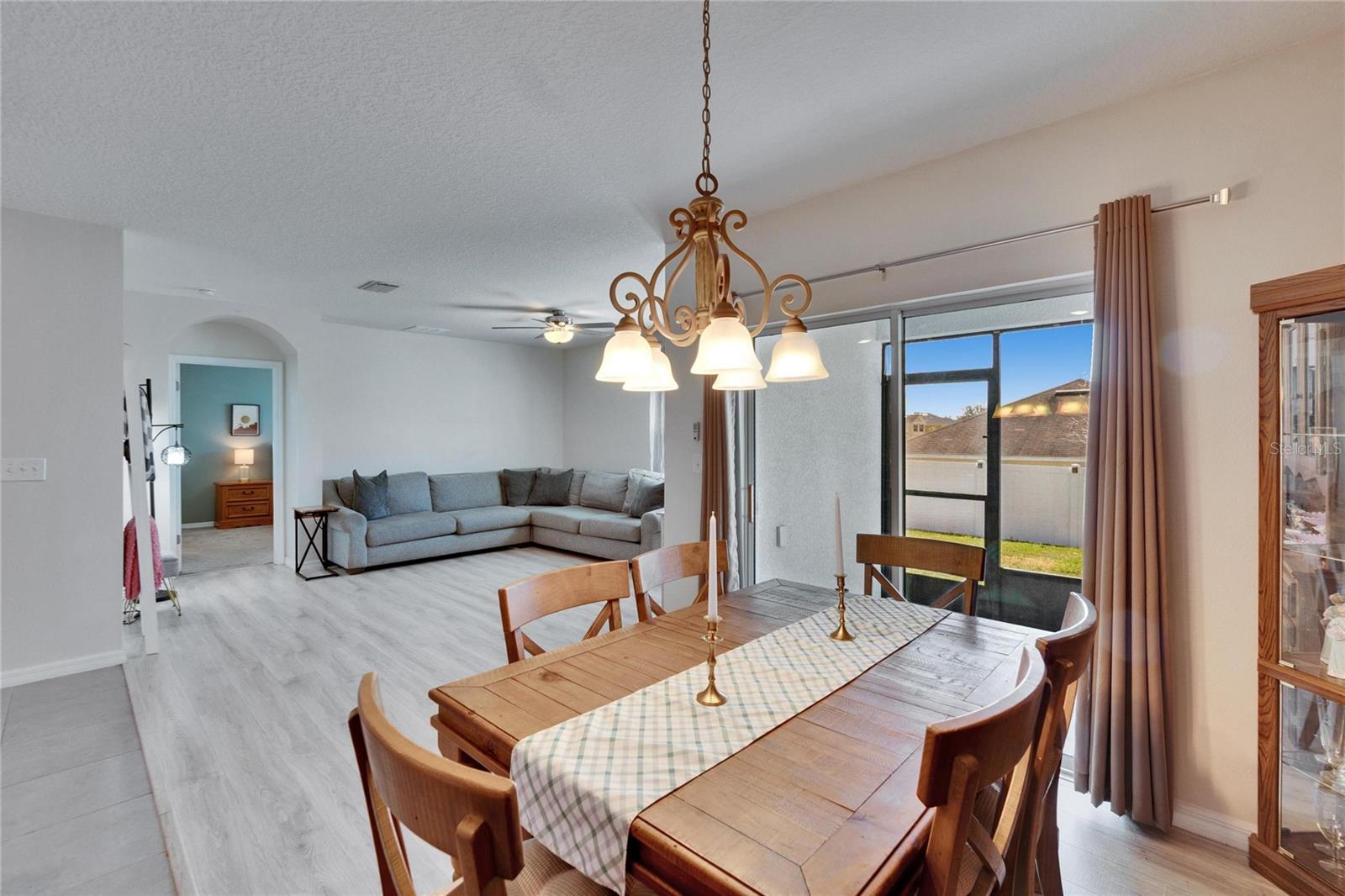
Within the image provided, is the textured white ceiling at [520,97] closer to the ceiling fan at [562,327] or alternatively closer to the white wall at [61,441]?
the white wall at [61,441]

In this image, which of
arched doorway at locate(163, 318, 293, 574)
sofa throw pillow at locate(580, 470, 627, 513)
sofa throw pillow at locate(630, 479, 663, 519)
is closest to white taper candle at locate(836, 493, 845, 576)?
sofa throw pillow at locate(630, 479, 663, 519)

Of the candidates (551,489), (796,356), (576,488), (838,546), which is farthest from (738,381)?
(551,489)

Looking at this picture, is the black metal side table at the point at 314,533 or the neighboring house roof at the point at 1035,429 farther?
the black metal side table at the point at 314,533

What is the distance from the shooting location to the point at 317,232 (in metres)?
3.62

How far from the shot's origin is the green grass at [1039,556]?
2557mm

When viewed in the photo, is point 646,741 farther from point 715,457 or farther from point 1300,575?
point 715,457

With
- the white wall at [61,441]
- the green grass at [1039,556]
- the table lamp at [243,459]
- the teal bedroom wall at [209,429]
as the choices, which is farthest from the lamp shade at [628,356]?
the table lamp at [243,459]

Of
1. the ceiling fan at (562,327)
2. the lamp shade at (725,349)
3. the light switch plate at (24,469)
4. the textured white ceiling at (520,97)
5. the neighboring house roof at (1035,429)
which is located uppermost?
the textured white ceiling at (520,97)

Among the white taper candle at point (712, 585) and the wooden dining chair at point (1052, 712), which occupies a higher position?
the white taper candle at point (712, 585)

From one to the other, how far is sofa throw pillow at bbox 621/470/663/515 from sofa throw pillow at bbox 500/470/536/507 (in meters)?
1.47

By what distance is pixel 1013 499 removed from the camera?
8.78 feet

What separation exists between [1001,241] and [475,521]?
568 cm

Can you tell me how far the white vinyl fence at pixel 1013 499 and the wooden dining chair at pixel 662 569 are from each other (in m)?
1.18

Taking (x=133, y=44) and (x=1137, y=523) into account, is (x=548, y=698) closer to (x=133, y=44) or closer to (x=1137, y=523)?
(x=1137, y=523)
